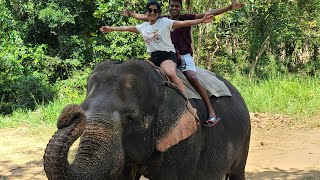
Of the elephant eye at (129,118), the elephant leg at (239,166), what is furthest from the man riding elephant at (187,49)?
the elephant leg at (239,166)

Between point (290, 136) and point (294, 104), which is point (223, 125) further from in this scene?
point (294, 104)

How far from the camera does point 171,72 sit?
3867mm

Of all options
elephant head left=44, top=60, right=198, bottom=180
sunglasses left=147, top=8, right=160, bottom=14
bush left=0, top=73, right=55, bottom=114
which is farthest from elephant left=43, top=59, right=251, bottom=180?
bush left=0, top=73, right=55, bottom=114

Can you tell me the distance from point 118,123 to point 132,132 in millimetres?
202

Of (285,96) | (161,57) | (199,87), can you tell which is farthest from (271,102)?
(161,57)

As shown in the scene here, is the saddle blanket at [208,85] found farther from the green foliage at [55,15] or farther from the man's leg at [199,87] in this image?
the green foliage at [55,15]

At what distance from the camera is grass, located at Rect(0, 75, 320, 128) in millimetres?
11062

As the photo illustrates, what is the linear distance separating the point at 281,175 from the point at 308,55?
36.3ft

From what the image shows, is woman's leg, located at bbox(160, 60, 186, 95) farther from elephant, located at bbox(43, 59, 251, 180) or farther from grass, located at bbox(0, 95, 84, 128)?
grass, located at bbox(0, 95, 84, 128)

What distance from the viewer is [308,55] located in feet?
56.6

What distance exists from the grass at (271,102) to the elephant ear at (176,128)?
24.7ft

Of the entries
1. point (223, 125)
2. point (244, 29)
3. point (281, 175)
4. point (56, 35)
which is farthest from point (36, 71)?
point (223, 125)

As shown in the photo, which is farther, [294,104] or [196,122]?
[294,104]

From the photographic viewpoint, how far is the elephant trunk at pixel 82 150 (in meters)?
2.52
